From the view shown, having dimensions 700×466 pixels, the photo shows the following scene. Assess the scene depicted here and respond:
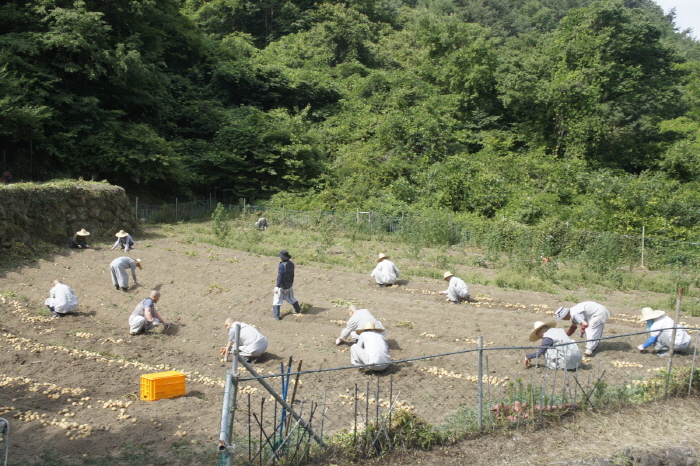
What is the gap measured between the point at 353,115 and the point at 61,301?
2804cm

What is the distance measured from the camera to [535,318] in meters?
12.7

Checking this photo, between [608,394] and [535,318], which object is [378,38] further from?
[608,394]

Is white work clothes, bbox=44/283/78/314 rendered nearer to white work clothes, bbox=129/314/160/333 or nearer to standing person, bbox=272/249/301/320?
white work clothes, bbox=129/314/160/333

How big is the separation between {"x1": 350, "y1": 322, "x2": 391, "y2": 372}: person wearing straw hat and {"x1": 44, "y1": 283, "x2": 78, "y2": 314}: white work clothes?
6.77 m

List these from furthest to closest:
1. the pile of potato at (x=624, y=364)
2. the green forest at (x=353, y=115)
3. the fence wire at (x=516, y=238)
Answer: the green forest at (x=353, y=115) < the fence wire at (x=516, y=238) < the pile of potato at (x=624, y=364)

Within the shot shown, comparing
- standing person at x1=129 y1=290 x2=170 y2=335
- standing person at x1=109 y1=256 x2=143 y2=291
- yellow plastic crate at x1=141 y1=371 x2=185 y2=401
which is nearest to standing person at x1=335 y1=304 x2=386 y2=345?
yellow plastic crate at x1=141 y1=371 x2=185 y2=401

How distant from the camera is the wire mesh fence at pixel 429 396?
20.5 ft

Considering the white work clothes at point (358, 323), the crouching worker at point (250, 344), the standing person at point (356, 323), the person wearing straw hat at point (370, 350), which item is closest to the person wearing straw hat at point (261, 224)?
the standing person at point (356, 323)

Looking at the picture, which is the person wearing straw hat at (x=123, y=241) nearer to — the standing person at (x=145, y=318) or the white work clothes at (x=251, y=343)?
the standing person at (x=145, y=318)

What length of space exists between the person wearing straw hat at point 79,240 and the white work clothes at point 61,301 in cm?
634

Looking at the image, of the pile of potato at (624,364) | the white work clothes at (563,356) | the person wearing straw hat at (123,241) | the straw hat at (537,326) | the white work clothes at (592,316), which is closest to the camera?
the white work clothes at (563,356)

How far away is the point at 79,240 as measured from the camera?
61.4 ft

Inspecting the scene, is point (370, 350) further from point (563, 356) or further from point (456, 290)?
point (456, 290)

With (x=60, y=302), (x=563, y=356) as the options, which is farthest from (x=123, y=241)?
(x=563, y=356)
